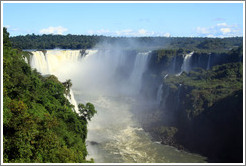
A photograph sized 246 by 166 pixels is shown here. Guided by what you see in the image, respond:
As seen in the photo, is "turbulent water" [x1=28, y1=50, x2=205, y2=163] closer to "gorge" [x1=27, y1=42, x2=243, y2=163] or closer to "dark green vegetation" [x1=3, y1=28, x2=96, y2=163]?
"gorge" [x1=27, y1=42, x2=243, y2=163]

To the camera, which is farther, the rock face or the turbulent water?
the rock face

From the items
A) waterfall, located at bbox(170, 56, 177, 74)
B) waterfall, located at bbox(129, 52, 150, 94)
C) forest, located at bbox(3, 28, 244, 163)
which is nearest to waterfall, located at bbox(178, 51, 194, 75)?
forest, located at bbox(3, 28, 244, 163)

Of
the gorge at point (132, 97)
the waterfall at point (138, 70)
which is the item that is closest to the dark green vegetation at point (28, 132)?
the gorge at point (132, 97)

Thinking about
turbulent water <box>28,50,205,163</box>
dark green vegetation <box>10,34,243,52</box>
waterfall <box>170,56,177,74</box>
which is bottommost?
turbulent water <box>28,50,205,163</box>

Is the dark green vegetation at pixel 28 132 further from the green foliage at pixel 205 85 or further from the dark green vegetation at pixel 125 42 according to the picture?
the dark green vegetation at pixel 125 42

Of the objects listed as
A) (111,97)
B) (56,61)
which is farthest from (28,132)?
(56,61)

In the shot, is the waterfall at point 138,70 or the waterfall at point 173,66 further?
A: the waterfall at point 138,70
